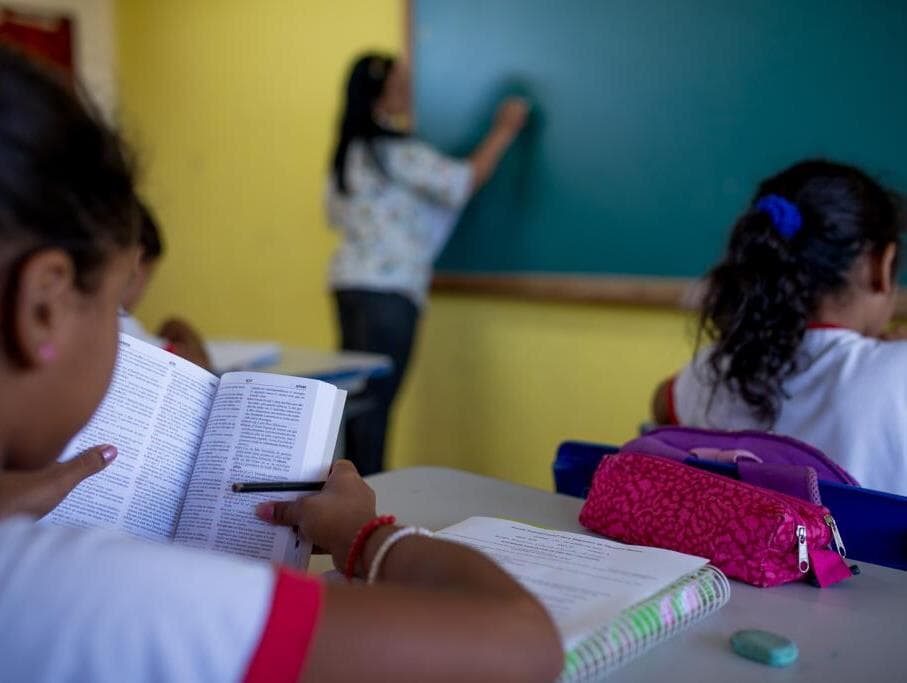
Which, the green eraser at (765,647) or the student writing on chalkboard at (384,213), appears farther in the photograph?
the student writing on chalkboard at (384,213)

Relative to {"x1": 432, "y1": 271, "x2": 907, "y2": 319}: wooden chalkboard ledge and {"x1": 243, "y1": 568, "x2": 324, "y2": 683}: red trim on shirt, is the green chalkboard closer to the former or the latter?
{"x1": 432, "y1": 271, "x2": 907, "y2": 319}: wooden chalkboard ledge

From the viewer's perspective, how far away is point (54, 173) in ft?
1.76

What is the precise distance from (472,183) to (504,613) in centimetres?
225

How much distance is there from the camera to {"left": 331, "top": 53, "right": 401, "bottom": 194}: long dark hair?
276cm

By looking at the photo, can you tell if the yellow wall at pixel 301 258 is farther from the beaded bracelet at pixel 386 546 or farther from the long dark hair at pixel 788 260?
the beaded bracelet at pixel 386 546

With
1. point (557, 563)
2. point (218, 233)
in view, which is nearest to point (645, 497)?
point (557, 563)

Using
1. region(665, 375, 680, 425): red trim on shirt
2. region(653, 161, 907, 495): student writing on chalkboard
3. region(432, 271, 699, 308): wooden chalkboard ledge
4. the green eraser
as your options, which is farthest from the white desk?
region(432, 271, 699, 308): wooden chalkboard ledge

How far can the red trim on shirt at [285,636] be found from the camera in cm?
50

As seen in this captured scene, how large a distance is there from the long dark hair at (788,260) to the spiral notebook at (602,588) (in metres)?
0.55

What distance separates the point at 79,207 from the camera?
550 millimetres

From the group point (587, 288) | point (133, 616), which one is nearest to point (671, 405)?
point (587, 288)

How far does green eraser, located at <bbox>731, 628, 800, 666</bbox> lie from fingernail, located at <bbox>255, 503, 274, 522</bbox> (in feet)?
1.32

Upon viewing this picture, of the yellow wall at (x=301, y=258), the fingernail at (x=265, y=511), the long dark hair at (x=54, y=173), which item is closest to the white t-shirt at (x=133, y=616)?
the long dark hair at (x=54, y=173)

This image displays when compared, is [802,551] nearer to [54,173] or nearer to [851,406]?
[851,406]
